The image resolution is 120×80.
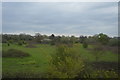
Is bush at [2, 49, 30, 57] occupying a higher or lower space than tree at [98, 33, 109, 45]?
lower

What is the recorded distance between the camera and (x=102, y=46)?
968 inches

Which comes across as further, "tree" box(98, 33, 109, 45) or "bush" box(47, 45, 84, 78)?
"tree" box(98, 33, 109, 45)

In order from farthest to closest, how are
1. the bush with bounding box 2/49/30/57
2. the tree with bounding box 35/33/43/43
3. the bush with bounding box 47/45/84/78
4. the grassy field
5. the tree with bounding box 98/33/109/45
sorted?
the tree with bounding box 35/33/43/43, the bush with bounding box 2/49/30/57, the tree with bounding box 98/33/109/45, the grassy field, the bush with bounding box 47/45/84/78

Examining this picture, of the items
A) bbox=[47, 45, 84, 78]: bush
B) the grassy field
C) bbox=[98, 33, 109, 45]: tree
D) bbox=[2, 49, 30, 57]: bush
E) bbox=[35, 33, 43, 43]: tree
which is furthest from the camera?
bbox=[35, 33, 43, 43]: tree

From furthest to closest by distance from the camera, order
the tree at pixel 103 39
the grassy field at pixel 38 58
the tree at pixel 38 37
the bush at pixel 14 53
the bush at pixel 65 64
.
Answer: the tree at pixel 38 37 < the bush at pixel 14 53 < the tree at pixel 103 39 < the grassy field at pixel 38 58 < the bush at pixel 65 64

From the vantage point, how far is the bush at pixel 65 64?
1290 cm

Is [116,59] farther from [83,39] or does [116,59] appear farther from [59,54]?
[59,54]

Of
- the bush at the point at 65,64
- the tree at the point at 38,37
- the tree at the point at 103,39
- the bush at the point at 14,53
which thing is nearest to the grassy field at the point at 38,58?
the tree at the point at 38,37

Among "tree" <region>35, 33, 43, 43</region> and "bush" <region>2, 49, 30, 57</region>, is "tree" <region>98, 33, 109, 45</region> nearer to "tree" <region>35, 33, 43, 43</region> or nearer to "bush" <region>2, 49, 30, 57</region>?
"tree" <region>35, 33, 43, 43</region>

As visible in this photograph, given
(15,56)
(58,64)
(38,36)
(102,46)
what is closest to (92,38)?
(102,46)

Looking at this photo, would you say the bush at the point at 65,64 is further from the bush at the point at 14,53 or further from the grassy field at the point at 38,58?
the bush at the point at 14,53

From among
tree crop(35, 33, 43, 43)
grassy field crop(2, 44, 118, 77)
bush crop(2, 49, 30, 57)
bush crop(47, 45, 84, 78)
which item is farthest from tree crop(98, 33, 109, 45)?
bush crop(47, 45, 84, 78)

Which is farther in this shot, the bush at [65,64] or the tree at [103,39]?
the tree at [103,39]

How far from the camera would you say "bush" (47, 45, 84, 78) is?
508 inches
